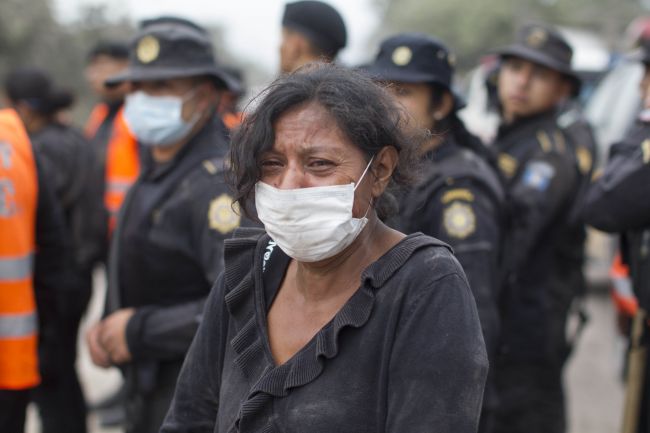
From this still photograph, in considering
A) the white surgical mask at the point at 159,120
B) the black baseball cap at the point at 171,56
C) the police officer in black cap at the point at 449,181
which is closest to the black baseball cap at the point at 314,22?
the police officer in black cap at the point at 449,181

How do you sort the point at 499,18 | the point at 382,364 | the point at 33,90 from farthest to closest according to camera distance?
the point at 499,18 → the point at 33,90 → the point at 382,364

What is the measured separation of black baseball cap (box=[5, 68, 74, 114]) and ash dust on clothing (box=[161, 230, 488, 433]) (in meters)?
4.63

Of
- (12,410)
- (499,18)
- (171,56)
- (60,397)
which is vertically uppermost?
(171,56)

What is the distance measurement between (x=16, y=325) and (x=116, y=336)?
1.66 feet

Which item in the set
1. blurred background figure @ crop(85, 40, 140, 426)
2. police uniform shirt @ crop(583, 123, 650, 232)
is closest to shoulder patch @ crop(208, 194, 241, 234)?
police uniform shirt @ crop(583, 123, 650, 232)

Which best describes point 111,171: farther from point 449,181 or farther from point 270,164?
point 270,164

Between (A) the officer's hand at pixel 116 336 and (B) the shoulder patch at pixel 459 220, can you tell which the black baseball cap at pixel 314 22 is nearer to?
(B) the shoulder patch at pixel 459 220

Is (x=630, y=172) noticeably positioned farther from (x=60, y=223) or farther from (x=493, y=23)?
(x=493, y=23)

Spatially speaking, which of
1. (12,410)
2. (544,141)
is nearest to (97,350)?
(12,410)

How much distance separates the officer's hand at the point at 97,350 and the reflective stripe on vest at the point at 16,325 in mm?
295

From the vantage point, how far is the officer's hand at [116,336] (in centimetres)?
332

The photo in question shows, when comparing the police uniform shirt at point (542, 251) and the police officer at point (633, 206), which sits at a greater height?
the police officer at point (633, 206)

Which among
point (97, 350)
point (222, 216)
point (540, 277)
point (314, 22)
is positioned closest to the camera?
point (222, 216)

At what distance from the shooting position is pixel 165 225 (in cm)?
328
